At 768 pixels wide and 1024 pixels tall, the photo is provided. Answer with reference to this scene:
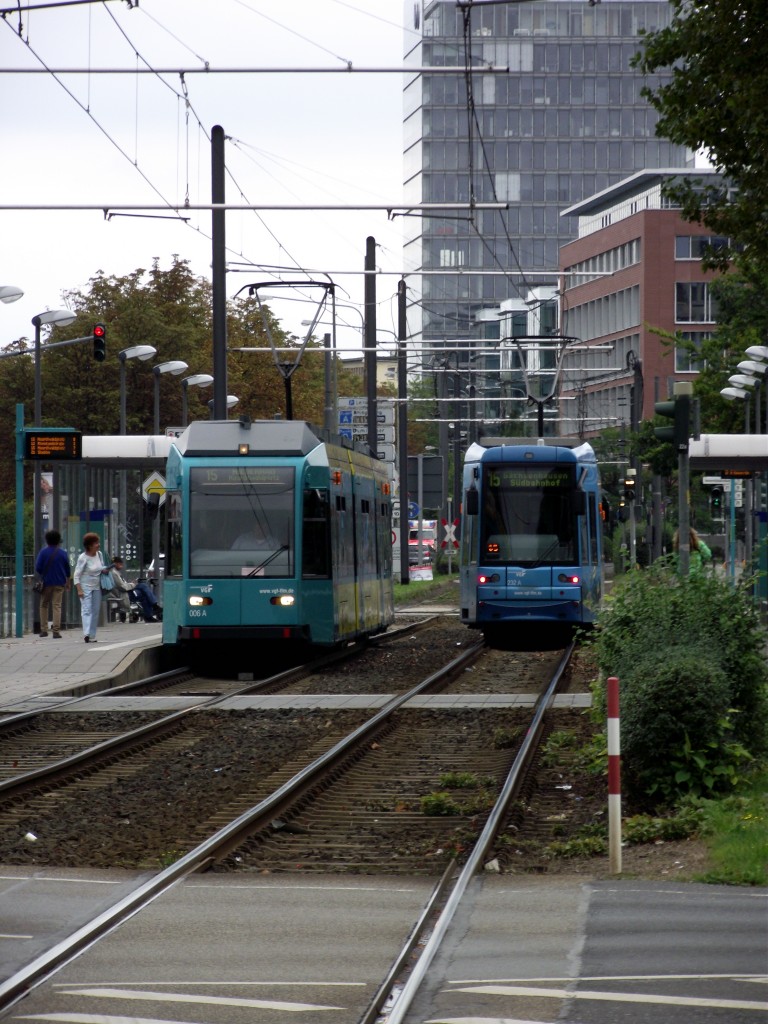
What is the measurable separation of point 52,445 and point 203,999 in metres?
22.9

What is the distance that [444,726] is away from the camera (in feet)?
54.6

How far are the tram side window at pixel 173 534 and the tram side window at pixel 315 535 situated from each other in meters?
1.61

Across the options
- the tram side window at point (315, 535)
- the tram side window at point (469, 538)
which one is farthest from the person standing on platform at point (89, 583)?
the tram side window at point (469, 538)

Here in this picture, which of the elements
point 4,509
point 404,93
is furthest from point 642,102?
point 4,509

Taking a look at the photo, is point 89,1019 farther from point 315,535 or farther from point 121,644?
point 121,644

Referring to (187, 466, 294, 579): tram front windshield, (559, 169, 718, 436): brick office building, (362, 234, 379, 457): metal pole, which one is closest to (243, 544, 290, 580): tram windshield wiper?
(187, 466, 294, 579): tram front windshield

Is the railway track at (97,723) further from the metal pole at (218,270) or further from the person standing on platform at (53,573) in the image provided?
the metal pole at (218,270)

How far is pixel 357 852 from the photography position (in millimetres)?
9672

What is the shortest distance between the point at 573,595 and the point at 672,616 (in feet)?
51.0

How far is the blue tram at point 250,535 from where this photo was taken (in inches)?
901

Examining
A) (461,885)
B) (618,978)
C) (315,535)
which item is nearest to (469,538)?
(315,535)

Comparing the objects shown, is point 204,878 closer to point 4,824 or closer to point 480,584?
point 4,824

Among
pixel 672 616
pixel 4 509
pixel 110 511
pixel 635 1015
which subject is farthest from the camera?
pixel 4 509

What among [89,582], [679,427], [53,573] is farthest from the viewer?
[53,573]
